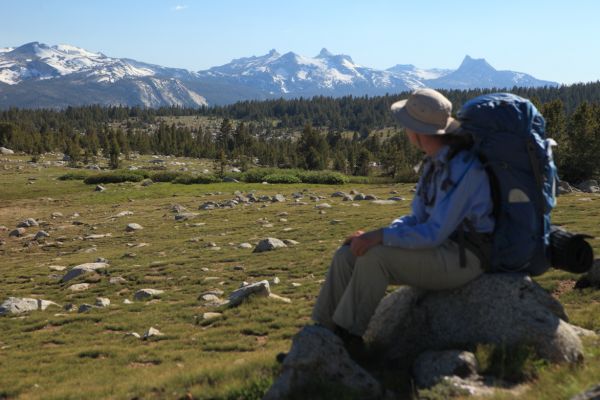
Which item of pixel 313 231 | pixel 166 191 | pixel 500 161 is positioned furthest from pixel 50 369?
pixel 166 191

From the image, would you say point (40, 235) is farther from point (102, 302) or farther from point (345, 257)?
point (345, 257)

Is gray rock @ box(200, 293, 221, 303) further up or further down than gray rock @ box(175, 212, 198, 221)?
further up

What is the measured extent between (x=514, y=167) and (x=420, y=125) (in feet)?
4.29

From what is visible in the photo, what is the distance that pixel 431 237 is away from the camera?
20.7ft

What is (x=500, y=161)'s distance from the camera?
652cm

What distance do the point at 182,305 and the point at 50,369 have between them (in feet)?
17.4

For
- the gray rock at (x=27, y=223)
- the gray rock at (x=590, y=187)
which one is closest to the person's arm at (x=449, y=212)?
the gray rock at (x=27, y=223)

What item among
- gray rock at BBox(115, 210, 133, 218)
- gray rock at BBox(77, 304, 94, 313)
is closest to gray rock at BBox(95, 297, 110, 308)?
gray rock at BBox(77, 304, 94, 313)

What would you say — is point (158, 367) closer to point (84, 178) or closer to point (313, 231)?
point (313, 231)

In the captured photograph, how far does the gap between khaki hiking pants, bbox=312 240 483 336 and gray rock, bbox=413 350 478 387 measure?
2.97ft

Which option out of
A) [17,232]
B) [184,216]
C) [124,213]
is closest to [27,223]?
[17,232]

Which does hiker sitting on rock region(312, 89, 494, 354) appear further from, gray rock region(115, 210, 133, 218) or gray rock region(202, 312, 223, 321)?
gray rock region(115, 210, 133, 218)

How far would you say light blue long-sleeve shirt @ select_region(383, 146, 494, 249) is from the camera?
246 inches

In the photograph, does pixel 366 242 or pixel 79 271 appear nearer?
pixel 366 242
